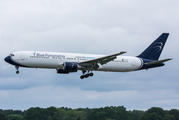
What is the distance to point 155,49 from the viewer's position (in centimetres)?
7825

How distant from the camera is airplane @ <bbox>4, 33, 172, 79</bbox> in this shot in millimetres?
65812

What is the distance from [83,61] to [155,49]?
65.3 feet

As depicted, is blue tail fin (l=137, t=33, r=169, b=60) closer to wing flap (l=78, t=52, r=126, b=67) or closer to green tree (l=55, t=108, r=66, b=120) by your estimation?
wing flap (l=78, t=52, r=126, b=67)

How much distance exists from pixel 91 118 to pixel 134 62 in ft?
240

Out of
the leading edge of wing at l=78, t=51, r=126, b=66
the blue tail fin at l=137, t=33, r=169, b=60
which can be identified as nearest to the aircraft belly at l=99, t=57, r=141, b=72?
the leading edge of wing at l=78, t=51, r=126, b=66

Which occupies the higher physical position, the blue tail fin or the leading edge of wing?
the blue tail fin

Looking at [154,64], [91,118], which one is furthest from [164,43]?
[91,118]

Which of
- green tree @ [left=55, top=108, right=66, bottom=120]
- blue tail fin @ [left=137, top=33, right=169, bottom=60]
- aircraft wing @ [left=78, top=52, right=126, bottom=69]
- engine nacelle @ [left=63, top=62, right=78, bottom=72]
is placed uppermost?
blue tail fin @ [left=137, top=33, right=169, bottom=60]

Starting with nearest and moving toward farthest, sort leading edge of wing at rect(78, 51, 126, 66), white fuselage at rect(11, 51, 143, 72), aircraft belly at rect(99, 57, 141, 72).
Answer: white fuselage at rect(11, 51, 143, 72), leading edge of wing at rect(78, 51, 126, 66), aircraft belly at rect(99, 57, 141, 72)

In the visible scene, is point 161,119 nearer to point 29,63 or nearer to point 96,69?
point 96,69

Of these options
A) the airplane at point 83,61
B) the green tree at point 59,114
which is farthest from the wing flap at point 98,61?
the green tree at point 59,114

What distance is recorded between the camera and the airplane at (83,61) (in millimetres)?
65812

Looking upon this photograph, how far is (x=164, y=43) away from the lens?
79.6m

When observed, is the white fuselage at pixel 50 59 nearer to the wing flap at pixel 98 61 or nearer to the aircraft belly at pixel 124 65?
the aircraft belly at pixel 124 65
